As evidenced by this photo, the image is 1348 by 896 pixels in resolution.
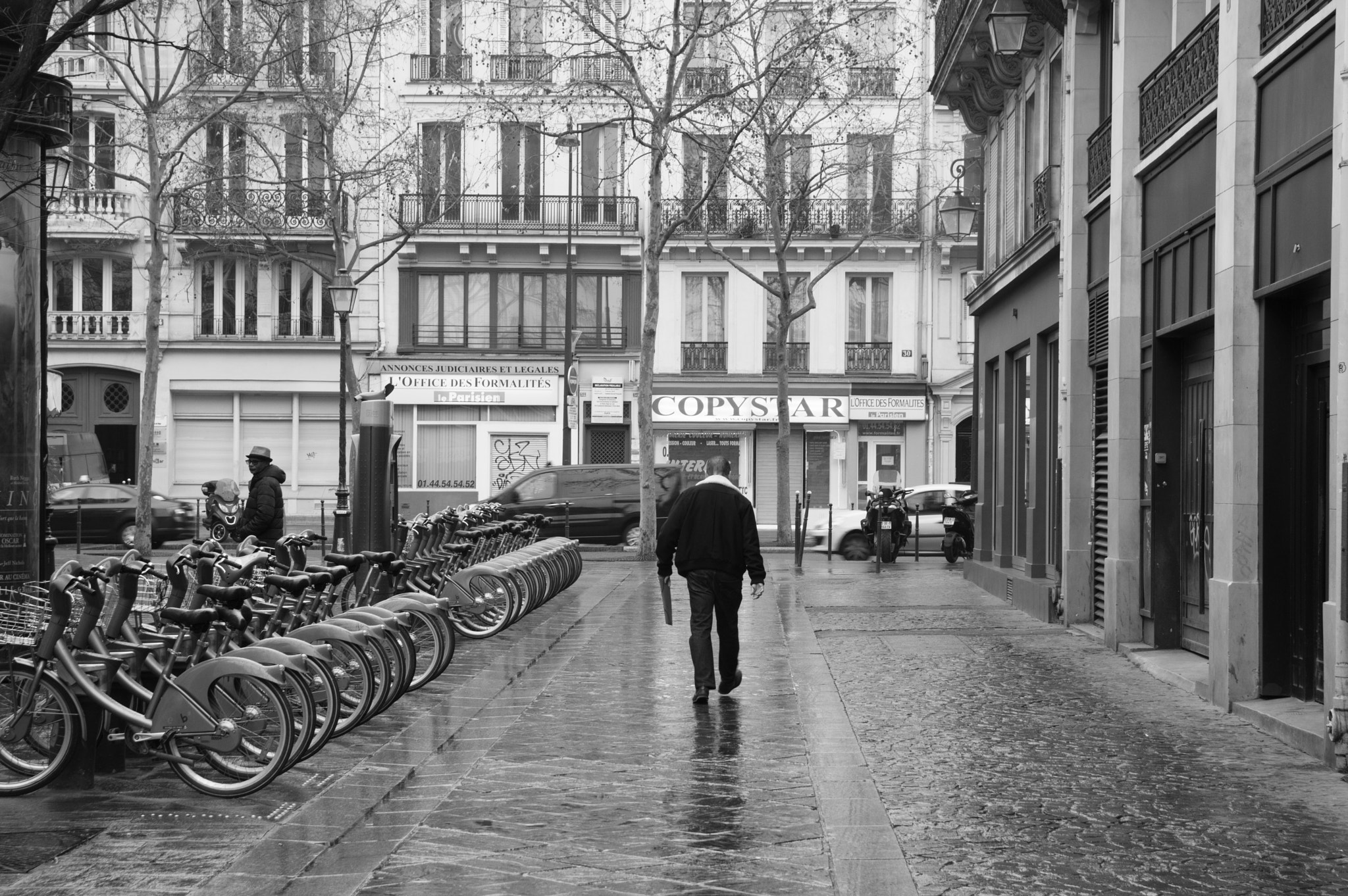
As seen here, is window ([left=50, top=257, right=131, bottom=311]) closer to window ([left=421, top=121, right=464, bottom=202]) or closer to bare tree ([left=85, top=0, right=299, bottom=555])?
bare tree ([left=85, top=0, right=299, bottom=555])

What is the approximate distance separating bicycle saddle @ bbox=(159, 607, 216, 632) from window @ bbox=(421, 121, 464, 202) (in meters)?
34.8

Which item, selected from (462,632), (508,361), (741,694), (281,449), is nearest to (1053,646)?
(741,694)

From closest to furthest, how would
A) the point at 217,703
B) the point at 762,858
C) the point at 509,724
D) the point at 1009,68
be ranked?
the point at 762,858 < the point at 217,703 < the point at 509,724 < the point at 1009,68

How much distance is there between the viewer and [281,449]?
42719 mm

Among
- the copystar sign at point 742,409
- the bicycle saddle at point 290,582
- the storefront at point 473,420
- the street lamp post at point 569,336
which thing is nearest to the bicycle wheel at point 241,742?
the bicycle saddle at point 290,582

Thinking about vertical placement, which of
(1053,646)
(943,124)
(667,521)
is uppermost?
(943,124)

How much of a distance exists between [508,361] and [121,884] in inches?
1440

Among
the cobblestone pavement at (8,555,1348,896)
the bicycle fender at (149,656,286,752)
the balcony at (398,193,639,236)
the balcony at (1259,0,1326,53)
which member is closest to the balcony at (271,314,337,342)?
the balcony at (398,193,639,236)

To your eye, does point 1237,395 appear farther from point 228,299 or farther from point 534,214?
point 228,299

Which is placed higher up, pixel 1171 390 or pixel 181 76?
pixel 181 76

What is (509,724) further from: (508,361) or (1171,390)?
(508,361)

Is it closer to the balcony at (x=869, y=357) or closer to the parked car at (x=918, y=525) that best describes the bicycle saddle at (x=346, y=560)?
the parked car at (x=918, y=525)

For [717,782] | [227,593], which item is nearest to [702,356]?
[717,782]

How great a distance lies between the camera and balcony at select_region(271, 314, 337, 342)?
4209 cm
